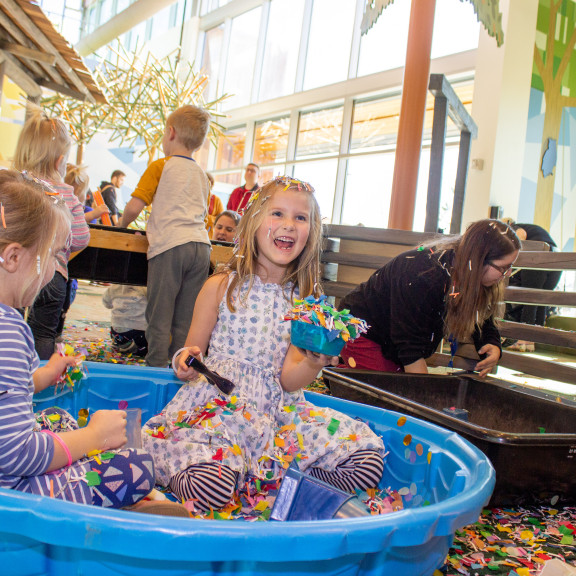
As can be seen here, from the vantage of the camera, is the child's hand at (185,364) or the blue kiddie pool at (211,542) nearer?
the blue kiddie pool at (211,542)

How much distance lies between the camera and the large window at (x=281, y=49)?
10.5 metres

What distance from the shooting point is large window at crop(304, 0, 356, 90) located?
9492mm

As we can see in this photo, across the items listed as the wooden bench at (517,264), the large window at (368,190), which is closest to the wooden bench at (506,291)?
the wooden bench at (517,264)

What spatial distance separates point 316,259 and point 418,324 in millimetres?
634

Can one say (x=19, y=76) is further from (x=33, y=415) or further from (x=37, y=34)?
(x=33, y=415)

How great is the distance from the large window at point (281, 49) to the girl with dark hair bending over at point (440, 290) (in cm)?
903

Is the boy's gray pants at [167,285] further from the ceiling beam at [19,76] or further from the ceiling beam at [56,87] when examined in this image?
the ceiling beam at [56,87]

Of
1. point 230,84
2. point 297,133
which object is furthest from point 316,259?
point 230,84

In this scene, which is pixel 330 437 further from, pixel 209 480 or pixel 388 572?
pixel 388 572

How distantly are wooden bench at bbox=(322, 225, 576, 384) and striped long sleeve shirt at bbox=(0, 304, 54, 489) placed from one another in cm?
209

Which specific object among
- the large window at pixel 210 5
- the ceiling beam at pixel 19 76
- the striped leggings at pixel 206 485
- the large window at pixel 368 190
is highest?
the large window at pixel 210 5

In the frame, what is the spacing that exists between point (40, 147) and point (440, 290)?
4.85 ft

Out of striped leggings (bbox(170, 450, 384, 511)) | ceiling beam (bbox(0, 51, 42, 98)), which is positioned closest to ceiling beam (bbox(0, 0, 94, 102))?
ceiling beam (bbox(0, 51, 42, 98))

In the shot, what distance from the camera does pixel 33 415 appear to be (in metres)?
0.93
